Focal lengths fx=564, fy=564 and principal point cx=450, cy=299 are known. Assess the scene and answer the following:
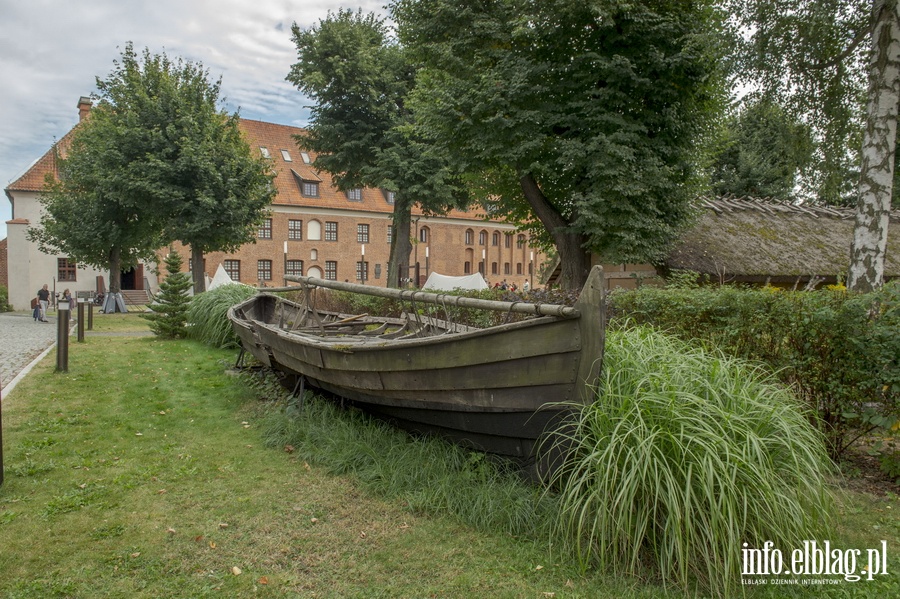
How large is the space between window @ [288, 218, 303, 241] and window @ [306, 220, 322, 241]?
1.84 ft

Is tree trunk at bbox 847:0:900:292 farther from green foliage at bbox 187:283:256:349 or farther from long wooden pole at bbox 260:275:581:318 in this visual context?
green foliage at bbox 187:283:256:349

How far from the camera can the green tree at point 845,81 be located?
679 cm

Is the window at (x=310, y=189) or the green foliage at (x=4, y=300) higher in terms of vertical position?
the window at (x=310, y=189)

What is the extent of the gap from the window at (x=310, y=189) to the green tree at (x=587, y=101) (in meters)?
32.5

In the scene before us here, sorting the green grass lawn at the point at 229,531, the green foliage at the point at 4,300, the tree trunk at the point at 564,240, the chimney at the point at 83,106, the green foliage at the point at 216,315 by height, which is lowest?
the green foliage at the point at 4,300

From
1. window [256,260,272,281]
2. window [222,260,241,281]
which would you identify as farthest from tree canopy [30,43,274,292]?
window [256,260,272,281]

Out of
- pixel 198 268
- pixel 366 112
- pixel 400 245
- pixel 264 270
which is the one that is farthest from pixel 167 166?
pixel 264 270

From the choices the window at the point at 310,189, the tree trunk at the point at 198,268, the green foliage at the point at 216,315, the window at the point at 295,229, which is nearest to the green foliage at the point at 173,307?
the green foliage at the point at 216,315

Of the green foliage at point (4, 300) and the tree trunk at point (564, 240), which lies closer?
the tree trunk at point (564, 240)

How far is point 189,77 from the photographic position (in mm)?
23484

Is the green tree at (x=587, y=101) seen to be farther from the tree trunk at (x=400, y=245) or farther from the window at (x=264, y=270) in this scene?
the window at (x=264, y=270)

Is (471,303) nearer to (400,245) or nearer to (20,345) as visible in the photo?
(20,345)

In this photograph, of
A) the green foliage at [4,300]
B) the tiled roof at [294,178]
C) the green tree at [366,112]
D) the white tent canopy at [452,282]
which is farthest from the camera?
the tiled roof at [294,178]

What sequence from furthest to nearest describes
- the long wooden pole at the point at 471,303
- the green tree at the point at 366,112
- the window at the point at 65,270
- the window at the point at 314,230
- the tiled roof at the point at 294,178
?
the window at the point at 314,230 → the tiled roof at the point at 294,178 → the window at the point at 65,270 → the green tree at the point at 366,112 → the long wooden pole at the point at 471,303
